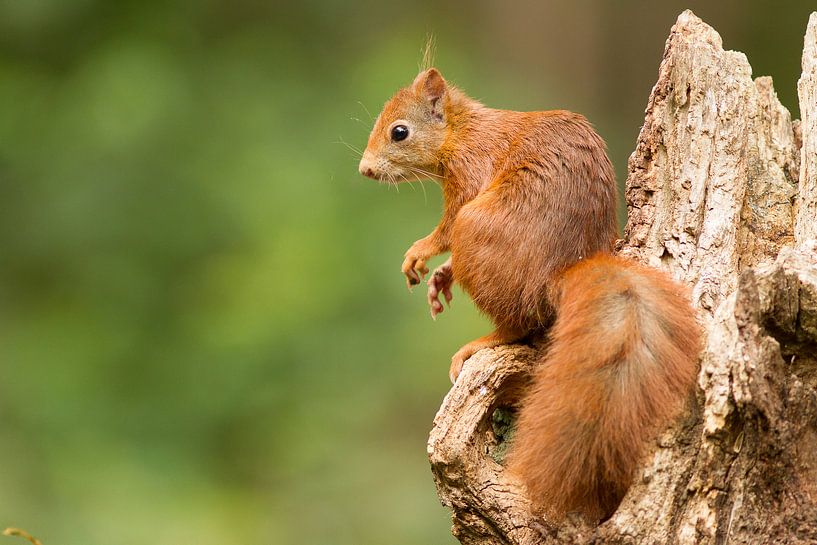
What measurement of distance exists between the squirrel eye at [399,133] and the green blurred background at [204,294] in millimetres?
1680

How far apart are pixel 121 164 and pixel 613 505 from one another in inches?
137

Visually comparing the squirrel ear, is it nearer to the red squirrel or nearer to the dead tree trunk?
the red squirrel

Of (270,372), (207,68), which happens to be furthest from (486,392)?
(207,68)

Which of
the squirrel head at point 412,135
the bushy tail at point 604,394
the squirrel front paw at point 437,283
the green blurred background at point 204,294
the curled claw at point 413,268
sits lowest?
the bushy tail at point 604,394

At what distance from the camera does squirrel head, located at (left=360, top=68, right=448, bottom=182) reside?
2793 mm

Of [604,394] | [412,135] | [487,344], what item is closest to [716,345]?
[604,394]

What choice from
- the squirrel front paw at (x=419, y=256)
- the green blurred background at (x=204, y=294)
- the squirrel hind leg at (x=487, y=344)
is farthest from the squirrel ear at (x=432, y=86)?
the green blurred background at (x=204, y=294)

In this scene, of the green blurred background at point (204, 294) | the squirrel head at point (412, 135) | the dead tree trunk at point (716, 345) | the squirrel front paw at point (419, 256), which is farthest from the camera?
the green blurred background at point (204, 294)

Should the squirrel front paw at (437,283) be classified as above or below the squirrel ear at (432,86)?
below

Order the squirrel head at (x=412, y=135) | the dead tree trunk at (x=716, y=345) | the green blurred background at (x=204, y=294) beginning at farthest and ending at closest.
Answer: the green blurred background at (x=204, y=294) → the squirrel head at (x=412, y=135) → the dead tree trunk at (x=716, y=345)

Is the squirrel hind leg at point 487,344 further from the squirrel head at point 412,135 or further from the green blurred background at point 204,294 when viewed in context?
the green blurred background at point 204,294

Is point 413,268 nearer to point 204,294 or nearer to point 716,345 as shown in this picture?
point 716,345

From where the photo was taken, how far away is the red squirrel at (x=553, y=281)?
179cm

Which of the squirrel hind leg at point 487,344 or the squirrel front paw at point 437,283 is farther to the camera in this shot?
the squirrel front paw at point 437,283
